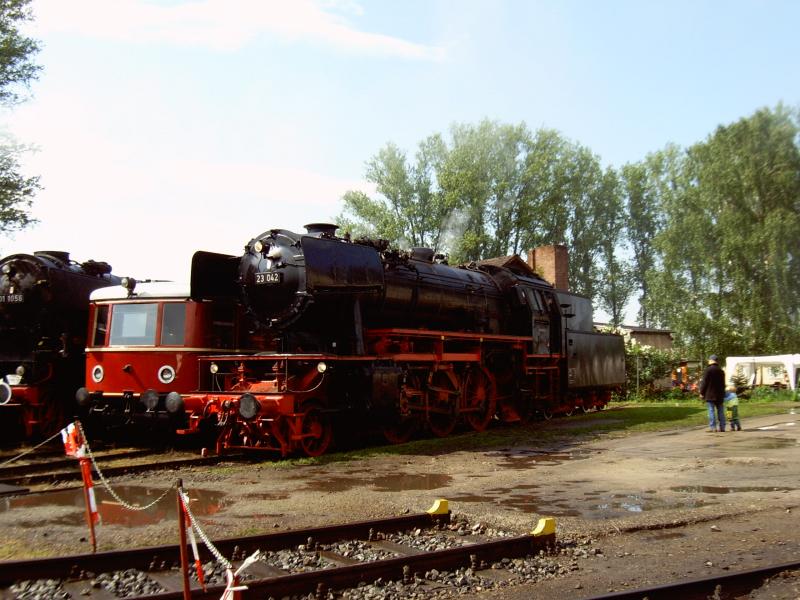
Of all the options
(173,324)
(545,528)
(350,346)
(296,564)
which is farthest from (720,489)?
(173,324)

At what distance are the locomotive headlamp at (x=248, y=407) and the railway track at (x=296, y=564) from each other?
4235 mm

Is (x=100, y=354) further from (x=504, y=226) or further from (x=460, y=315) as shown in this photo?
(x=504, y=226)

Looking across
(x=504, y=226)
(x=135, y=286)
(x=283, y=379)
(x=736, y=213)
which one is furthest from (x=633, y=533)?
(x=504, y=226)

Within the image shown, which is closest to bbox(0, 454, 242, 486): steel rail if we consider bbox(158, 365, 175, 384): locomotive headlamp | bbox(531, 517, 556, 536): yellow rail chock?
bbox(158, 365, 175, 384): locomotive headlamp

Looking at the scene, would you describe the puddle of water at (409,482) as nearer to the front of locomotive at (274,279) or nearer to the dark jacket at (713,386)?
the front of locomotive at (274,279)

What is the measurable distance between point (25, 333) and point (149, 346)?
350cm

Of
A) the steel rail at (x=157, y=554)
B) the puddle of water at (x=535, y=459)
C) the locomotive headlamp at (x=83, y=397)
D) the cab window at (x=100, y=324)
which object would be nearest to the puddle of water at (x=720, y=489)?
the puddle of water at (x=535, y=459)

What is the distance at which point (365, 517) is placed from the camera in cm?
687

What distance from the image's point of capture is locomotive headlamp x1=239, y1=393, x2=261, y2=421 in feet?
32.7

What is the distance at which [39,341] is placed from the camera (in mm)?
13609

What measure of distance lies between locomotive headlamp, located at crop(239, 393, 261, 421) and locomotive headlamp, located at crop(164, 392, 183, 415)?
1.17 metres

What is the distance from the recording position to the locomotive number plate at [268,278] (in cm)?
1087

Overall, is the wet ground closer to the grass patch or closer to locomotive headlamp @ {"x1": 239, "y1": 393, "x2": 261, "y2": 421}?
the grass patch

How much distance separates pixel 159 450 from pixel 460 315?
6.26 m
